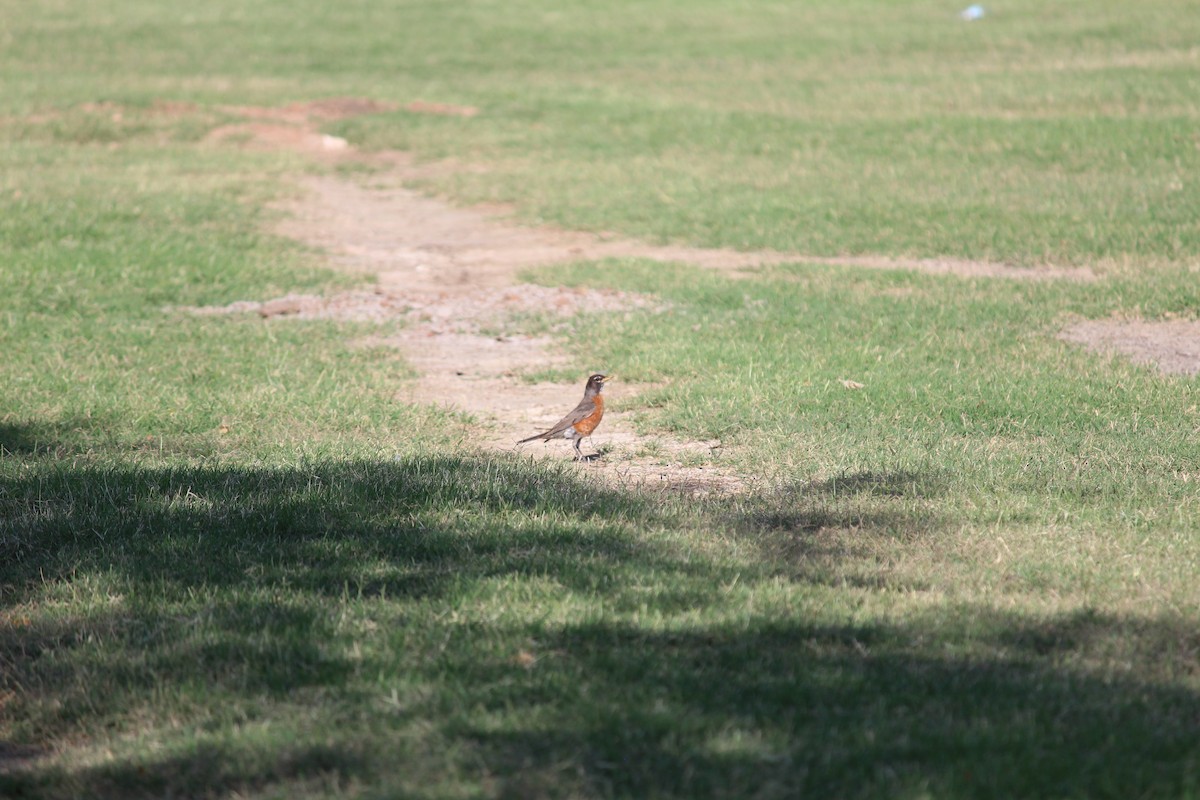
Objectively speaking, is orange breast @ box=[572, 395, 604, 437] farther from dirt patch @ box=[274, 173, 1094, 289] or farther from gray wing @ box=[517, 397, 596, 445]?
dirt patch @ box=[274, 173, 1094, 289]

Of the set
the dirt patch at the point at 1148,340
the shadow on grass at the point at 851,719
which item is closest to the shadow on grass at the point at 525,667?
the shadow on grass at the point at 851,719

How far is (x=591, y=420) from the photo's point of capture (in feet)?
25.1

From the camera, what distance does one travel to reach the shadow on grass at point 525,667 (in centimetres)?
376

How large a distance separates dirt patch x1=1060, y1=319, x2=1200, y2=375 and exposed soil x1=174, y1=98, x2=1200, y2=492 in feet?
0.07

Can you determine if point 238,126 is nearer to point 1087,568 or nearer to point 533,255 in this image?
point 533,255

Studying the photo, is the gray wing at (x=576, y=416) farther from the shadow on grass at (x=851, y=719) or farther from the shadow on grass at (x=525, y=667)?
the shadow on grass at (x=851, y=719)

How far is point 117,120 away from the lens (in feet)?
72.2

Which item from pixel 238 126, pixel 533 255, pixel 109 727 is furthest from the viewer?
pixel 238 126

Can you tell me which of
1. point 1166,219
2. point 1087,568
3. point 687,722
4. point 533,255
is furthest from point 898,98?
point 687,722

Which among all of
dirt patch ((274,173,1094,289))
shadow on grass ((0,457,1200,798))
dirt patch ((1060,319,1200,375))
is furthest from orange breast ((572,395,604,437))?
dirt patch ((274,173,1094,289))

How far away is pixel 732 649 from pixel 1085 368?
5.73m

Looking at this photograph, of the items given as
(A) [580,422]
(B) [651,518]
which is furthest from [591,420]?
(B) [651,518]

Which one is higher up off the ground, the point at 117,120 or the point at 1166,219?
the point at 117,120

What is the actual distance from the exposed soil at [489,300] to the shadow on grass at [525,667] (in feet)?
5.51
